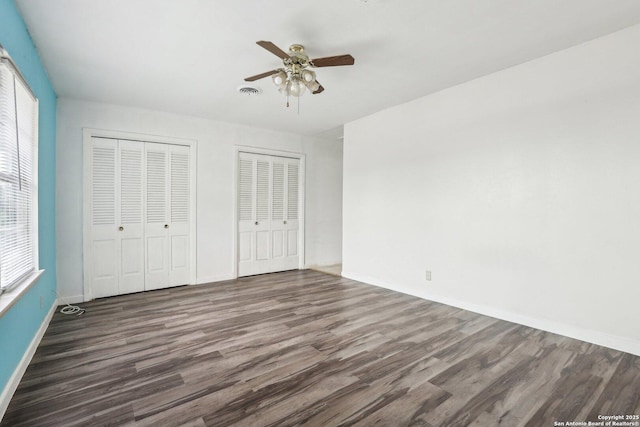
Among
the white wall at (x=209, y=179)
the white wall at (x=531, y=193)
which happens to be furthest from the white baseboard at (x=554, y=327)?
the white wall at (x=209, y=179)

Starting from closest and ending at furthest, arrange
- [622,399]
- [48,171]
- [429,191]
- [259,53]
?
1. [622,399]
2. [259,53]
3. [48,171]
4. [429,191]

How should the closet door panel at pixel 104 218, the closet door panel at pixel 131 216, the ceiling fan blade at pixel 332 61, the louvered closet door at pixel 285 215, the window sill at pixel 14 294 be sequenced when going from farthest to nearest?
the louvered closet door at pixel 285 215 → the closet door panel at pixel 131 216 → the closet door panel at pixel 104 218 → the ceiling fan blade at pixel 332 61 → the window sill at pixel 14 294

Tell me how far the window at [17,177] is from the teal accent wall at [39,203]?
7.0 inches

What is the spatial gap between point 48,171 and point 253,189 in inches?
108

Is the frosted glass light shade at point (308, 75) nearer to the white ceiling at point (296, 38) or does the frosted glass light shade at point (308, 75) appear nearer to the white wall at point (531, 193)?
the white ceiling at point (296, 38)

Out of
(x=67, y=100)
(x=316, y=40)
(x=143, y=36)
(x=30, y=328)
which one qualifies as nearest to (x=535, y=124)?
(x=316, y=40)

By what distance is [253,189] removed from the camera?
543 cm

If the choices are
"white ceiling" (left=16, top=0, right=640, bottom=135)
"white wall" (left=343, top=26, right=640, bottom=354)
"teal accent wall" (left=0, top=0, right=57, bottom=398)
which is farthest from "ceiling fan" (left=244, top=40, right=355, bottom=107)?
"white wall" (left=343, top=26, right=640, bottom=354)

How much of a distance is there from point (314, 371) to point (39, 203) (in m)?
3.05

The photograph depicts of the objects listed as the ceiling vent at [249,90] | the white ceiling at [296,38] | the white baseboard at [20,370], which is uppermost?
the white ceiling at [296,38]

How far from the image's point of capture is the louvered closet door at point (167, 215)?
4.48m

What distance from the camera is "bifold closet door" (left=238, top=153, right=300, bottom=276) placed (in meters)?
5.35

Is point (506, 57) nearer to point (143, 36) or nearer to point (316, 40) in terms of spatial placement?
point (316, 40)

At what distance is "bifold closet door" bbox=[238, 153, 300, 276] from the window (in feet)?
9.23
